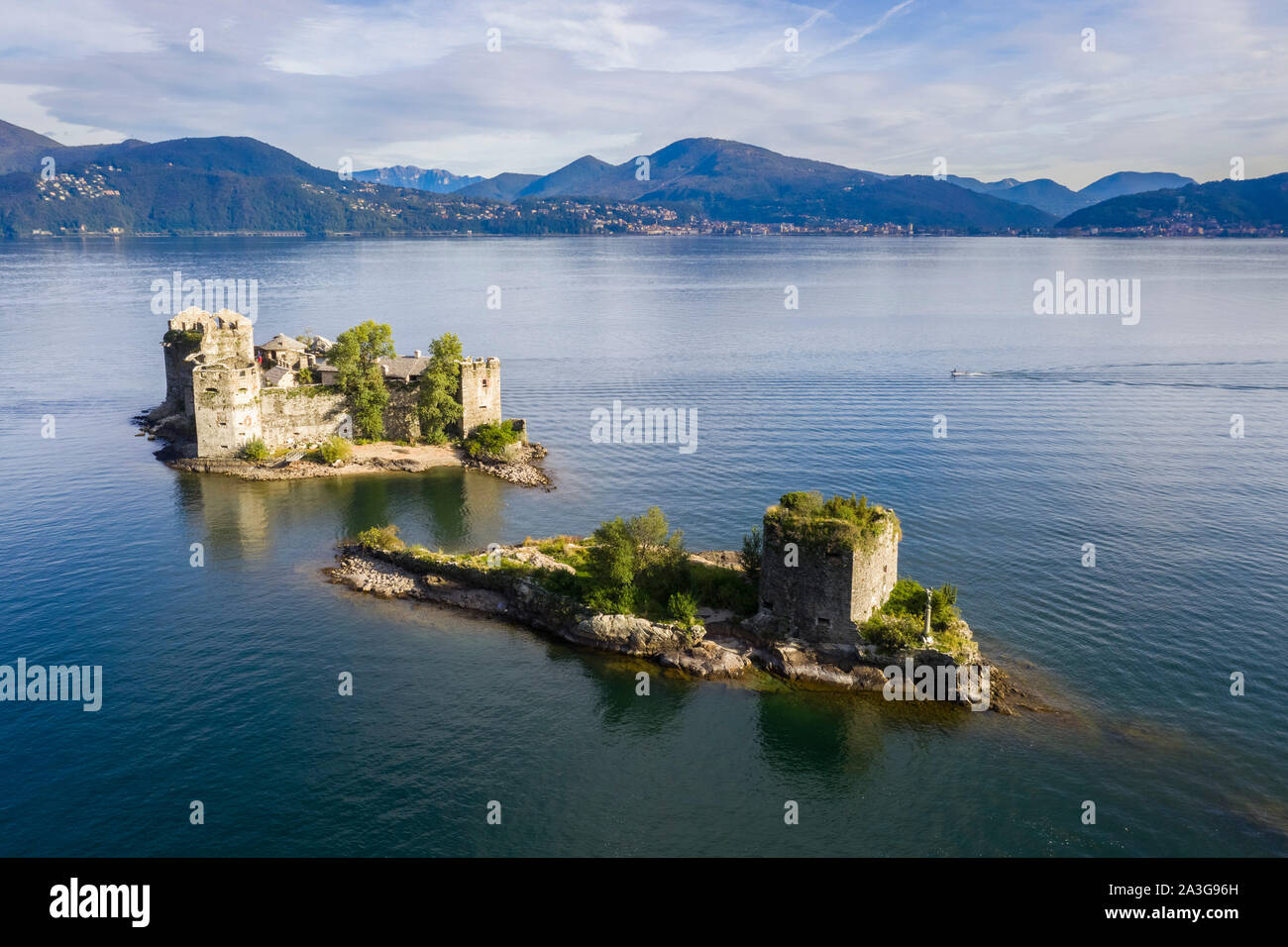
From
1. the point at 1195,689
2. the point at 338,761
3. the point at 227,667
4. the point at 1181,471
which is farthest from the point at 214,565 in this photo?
the point at 1181,471

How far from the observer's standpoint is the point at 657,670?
4059 centimetres

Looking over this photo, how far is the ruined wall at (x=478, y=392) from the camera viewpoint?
235 ft

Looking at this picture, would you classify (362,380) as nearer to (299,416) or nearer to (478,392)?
(299,416)

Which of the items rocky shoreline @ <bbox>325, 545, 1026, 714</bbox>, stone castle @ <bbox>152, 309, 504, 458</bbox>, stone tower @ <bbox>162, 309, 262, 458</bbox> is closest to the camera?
rocky shoreline @ <bbox>325, 545, 1026, 714</bbox>

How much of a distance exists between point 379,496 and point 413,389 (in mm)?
12766

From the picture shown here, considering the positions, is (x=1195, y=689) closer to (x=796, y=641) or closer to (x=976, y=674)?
(x=976, y=674)

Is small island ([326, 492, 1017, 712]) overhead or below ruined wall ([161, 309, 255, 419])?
below

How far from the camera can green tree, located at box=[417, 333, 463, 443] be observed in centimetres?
7069

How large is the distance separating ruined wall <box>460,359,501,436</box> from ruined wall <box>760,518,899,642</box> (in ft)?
122

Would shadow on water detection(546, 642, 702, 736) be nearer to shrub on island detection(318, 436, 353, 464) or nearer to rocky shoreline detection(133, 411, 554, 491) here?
rocky shoreline detection(133, 411, 554, 491)

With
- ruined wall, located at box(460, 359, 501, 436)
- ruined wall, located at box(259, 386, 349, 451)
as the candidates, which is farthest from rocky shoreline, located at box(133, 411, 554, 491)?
ruined wall, located at box(460, 359, 501, 436)

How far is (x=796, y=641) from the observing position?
4041 centimetres

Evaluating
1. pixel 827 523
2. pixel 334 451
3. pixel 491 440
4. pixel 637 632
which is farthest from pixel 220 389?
pixel 827 523

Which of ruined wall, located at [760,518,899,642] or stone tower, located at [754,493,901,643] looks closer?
stone tower, located at [754,493,901,643]
